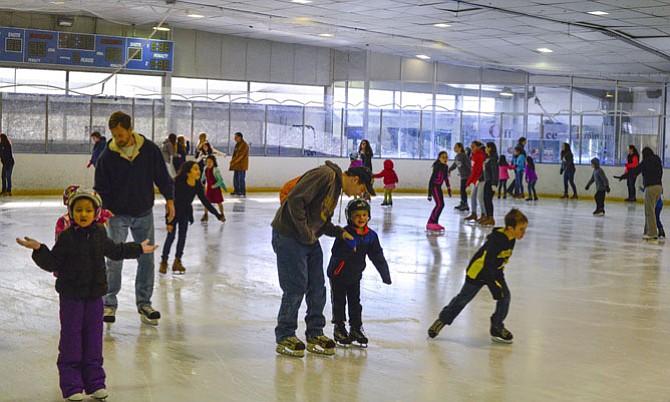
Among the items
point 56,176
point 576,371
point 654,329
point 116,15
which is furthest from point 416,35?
point 576,371

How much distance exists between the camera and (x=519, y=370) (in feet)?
18.9

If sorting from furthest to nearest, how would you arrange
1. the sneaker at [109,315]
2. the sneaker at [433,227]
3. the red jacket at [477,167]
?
the red jacket at [477,167] → the sneaker at [433,227] → the sneaker at [109,315]

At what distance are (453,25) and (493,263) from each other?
13414mm

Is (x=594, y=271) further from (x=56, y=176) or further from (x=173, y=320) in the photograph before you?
(x=56, y=176)

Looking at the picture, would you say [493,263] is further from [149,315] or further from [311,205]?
[149,315]

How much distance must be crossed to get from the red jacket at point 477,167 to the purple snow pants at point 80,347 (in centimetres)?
1278

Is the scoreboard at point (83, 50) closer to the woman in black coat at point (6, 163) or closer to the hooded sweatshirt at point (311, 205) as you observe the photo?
the woman in black coat at point (6, 163)

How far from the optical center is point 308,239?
18.7 ft

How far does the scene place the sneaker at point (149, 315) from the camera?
22.0 ft

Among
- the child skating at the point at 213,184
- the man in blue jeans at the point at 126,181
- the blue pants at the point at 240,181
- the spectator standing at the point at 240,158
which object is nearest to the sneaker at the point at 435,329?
the man in blue jeans at the point at 126,181

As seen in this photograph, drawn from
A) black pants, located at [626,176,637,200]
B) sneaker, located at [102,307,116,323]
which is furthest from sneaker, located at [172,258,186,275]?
black pants, located at [626,176,637,200]

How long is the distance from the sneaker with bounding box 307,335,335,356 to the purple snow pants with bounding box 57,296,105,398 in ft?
5.22

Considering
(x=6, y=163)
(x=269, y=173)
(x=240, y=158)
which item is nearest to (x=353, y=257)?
(x=6, y=163)

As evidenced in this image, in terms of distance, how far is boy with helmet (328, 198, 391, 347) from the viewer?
6168 mm
